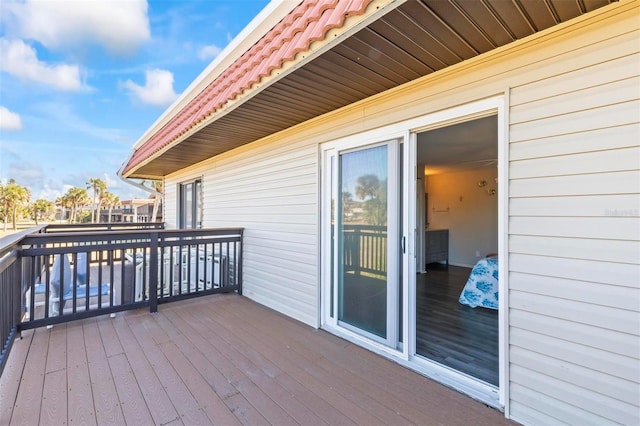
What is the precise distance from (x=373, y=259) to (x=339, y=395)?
1.17 metres

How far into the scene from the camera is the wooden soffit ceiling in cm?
151

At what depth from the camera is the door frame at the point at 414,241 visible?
192 cm

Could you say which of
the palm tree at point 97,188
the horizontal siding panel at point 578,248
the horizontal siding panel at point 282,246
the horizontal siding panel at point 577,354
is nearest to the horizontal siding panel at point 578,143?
the horizontal siding panel at point 578,248

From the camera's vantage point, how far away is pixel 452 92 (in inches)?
86.7

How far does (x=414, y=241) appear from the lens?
254cm

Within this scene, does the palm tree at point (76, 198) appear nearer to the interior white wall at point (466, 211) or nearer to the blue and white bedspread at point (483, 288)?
the interior white wall at point (466, 211)

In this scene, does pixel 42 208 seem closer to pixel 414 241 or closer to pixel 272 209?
pixel 272 209

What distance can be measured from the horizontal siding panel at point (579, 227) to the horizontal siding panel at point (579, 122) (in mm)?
488

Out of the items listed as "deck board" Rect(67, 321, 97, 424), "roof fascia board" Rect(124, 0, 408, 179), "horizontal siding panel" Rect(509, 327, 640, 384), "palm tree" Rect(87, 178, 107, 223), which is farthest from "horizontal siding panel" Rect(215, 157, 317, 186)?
"palm tree" Rect(87, 178, 107, 223)

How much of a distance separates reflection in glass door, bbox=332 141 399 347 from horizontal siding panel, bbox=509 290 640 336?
3.21 ft

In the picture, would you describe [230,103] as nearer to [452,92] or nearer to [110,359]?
[452,92]

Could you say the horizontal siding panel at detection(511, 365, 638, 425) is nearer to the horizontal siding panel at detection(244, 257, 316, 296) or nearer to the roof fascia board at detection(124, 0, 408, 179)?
the horizontal siding panel at detection(244, 257, 316, 296)

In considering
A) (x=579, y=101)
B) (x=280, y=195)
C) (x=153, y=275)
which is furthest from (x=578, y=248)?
(x=153, y=275)

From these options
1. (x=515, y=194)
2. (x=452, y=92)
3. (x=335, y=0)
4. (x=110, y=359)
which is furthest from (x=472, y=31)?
(x=110, y=359)
